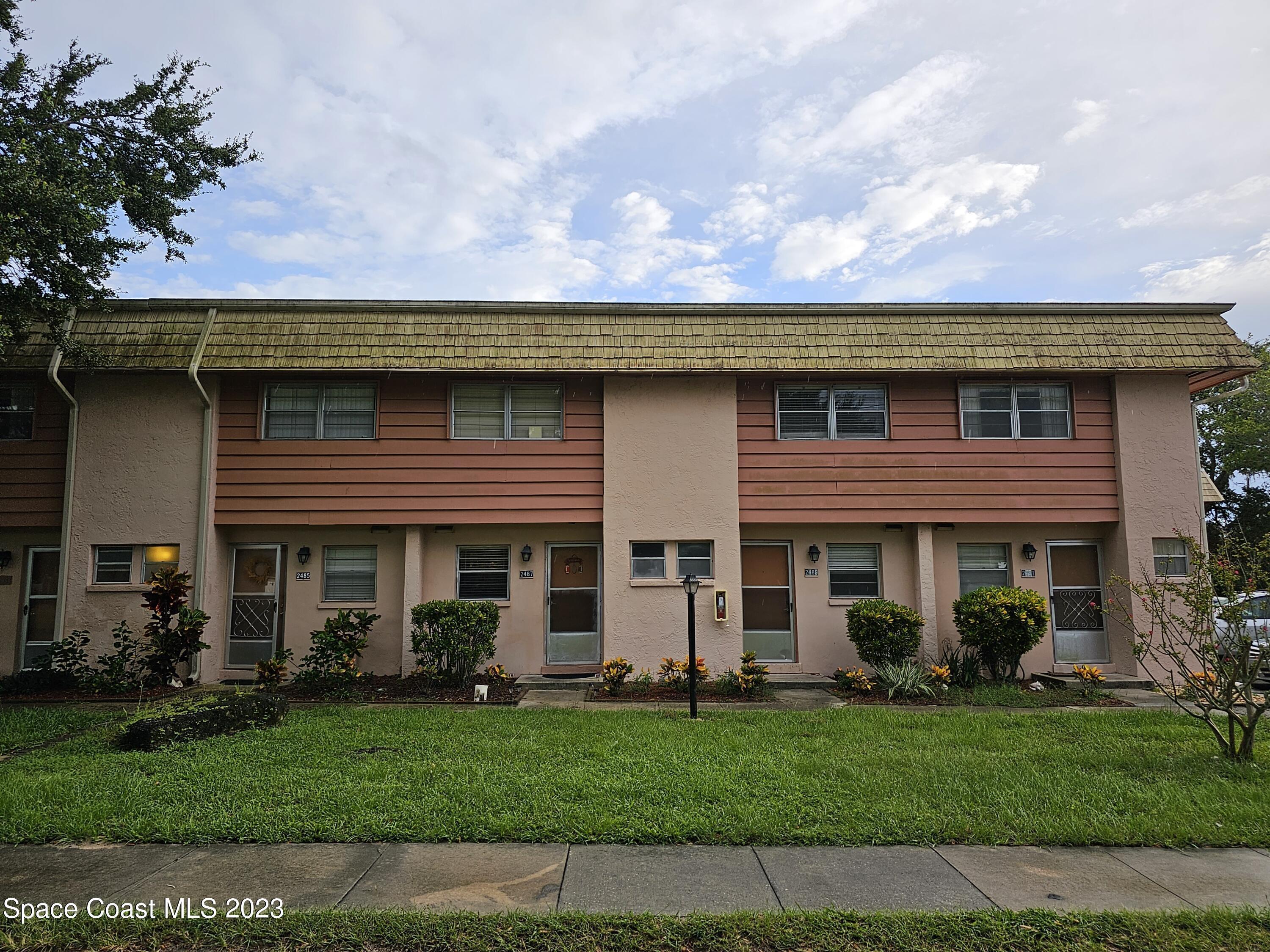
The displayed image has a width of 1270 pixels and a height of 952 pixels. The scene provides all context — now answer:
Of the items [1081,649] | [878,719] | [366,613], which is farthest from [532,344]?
[1081,649]

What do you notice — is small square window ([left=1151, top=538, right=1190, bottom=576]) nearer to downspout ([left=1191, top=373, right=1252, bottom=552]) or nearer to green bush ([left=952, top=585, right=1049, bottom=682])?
downspout ([left=1191, top=373, right=1252, bottom=552])

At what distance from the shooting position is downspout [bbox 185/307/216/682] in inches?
440

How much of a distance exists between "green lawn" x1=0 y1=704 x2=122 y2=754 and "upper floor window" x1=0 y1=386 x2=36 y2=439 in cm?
427

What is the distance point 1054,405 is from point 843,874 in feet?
33.2

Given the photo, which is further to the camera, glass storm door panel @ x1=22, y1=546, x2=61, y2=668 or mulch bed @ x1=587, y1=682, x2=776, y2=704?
glass storm door panel @ x1=22, y1=546, x2=61, y2=668

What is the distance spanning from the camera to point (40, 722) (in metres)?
8.48

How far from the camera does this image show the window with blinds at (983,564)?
12.4 meters

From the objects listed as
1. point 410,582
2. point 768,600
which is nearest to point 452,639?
point 410,582

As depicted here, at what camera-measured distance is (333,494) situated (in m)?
11.6

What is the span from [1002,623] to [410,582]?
842cm

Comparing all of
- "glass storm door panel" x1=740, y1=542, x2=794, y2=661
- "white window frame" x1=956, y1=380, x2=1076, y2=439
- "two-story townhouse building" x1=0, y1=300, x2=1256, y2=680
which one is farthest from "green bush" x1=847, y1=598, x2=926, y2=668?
"white window frame" x1=956, y1=380, x2=1076, y2=439

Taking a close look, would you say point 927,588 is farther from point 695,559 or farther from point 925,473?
point 695,559

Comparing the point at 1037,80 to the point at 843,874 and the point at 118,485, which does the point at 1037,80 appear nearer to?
the point at 843,874

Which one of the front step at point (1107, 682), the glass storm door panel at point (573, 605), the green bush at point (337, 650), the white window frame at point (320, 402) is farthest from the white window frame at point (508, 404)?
the front step at point (1107, 682)
